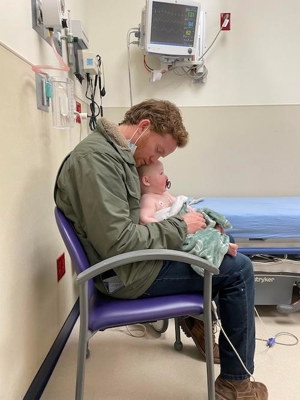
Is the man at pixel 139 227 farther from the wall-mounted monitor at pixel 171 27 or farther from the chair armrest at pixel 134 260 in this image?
the wall-mounted monitor at pixel 171 27

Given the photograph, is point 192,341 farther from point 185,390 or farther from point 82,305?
point 82,305

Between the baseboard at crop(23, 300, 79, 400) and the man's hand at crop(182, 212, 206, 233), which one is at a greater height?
the man's hand at crop(182, 212, 206, 233)

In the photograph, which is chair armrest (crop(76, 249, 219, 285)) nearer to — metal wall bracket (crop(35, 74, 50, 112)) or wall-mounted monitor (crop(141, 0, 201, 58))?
metal wall bracket (crop(35, 74, 50, 112))

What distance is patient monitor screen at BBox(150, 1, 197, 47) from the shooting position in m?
2.14

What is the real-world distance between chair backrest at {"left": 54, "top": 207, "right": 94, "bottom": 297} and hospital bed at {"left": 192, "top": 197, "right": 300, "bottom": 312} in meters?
1.00

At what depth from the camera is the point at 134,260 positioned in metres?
0.94

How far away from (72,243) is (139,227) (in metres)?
0.23

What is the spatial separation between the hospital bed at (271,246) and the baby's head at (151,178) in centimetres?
60

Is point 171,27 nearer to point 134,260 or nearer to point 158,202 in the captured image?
point 158,202

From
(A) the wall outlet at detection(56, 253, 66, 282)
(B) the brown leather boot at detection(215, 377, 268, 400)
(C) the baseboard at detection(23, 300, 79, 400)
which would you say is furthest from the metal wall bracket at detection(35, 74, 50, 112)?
(B) the brown leather boot at detection(215, 377, 268, 400)

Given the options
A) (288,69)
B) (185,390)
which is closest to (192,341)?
(185,390)

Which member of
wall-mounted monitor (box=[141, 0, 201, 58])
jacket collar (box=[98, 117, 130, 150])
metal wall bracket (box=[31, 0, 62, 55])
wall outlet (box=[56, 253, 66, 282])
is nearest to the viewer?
jacket collar (box=[98, 117, 130, 150])

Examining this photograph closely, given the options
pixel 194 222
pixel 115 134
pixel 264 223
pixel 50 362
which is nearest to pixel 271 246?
pixel 264 223

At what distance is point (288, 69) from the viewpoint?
2.45m
